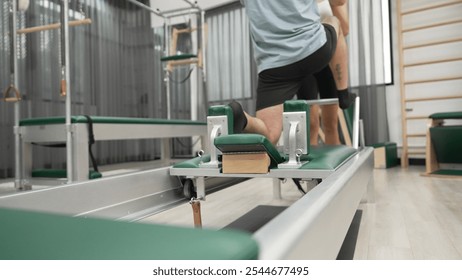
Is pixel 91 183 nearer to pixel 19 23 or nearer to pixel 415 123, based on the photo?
pixel 19 23

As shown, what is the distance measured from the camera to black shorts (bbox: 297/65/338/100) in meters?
1.80

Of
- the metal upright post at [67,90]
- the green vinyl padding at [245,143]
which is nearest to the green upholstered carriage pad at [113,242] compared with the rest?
the green vinyl padding at [245,143]

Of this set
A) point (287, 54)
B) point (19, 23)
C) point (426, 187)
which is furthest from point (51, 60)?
point (426, 187)

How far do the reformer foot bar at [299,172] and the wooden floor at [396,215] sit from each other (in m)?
0.29

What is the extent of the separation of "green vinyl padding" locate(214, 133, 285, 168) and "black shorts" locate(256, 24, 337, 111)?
338 mm

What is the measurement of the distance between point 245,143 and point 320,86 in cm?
96

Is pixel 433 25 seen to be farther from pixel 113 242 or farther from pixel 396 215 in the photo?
pixel 113 242

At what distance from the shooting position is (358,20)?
4383 mm

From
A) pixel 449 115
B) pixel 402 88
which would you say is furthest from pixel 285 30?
pixel 402 88

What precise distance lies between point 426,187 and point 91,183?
232 cm

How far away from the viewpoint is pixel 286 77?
1408 millimetres

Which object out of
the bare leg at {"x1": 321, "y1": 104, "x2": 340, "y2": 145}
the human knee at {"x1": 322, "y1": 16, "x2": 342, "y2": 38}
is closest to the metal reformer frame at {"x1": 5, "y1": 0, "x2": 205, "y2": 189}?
the bare leg at {"x1": 321, "y1": 104, "x2": 340, "y2": 145}

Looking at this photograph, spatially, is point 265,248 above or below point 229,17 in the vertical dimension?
below

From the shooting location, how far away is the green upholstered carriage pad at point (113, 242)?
341 millimetres
